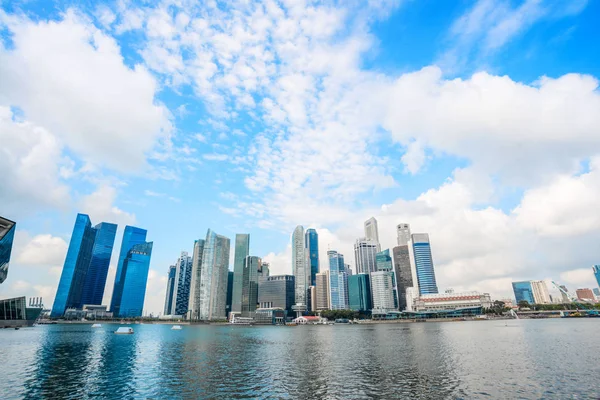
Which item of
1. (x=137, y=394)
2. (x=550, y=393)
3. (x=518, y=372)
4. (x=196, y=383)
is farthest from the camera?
(x=518, y=372)

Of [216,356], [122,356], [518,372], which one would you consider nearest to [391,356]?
[518,372]

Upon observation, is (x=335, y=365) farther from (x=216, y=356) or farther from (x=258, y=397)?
(x=216, y=356)

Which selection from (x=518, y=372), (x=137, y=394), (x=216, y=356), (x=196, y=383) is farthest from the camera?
(x=216, y=356)

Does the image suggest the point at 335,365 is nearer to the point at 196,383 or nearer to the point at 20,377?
the point at 196,383

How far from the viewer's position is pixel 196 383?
4591 cm

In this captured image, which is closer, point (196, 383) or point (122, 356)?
point (196, 383)

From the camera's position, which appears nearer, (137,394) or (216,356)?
(137,394)

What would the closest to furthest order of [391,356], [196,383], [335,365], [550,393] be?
[550,393], [196,383], [335,365], [391,356]

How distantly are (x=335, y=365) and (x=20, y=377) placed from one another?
163 feet

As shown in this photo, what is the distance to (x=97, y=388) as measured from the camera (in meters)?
42.4

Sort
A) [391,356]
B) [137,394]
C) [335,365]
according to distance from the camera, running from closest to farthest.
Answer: [137,394], [335,365], [391,356]

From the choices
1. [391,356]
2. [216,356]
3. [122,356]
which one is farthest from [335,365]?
[122,356]

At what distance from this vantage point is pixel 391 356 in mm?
69125

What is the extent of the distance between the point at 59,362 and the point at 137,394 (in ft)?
116
